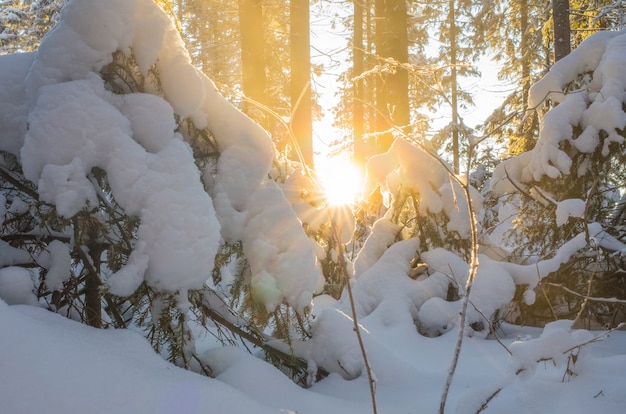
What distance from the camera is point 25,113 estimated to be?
80.4 inches

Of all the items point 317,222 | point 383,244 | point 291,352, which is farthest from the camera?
point 383,244

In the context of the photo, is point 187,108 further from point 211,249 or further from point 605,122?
point 605,122

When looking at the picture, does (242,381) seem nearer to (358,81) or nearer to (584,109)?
(584,109)

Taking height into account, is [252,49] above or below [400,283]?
above

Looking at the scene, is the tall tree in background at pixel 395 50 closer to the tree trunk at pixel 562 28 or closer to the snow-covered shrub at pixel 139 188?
the tree trunk at pixel 562 28

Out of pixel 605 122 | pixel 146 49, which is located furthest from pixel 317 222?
pixel 605 122

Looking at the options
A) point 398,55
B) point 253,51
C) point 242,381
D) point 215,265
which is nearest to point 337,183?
point 215,265

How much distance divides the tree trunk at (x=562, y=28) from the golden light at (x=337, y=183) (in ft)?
12.5

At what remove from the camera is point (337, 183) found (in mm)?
2211

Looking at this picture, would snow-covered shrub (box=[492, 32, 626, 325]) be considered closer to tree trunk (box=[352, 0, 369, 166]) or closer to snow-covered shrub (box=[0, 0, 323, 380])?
snow-covered shrub (box=[0, 0, 323, 380])

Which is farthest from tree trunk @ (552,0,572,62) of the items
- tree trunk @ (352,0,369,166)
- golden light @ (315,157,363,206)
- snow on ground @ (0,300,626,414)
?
tree trunk @ (352,0,369,166)

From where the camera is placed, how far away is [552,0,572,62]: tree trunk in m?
6.61

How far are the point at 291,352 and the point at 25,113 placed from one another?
5.81ft

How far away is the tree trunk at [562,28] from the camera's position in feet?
21.7
